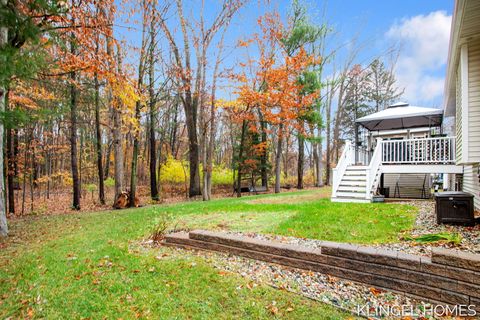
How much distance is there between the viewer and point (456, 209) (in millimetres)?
4781

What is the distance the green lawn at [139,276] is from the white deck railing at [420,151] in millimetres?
3356

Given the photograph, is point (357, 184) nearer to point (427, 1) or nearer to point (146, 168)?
point (427, 1)

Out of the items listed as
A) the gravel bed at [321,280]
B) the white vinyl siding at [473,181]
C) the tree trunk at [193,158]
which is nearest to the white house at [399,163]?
the white vinyl siding at [473,181]

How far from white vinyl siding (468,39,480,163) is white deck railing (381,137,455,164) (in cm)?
292

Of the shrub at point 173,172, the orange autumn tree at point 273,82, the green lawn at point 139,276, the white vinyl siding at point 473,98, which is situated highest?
the orange autumn tree at point 273,82

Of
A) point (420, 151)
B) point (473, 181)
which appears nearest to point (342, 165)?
point (420, 151)

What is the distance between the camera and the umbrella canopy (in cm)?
934

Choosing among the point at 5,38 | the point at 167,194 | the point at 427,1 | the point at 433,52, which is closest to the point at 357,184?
the point at 5,38

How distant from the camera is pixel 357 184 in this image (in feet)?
27.0

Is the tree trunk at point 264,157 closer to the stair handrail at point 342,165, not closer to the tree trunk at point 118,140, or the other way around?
the stair handrail at point 342,165

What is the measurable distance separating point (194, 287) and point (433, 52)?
84.5 ft

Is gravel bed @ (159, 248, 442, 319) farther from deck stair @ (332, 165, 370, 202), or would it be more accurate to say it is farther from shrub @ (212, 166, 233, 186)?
shrub @ (212, 166, 233, 186)

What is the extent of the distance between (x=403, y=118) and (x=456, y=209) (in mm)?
6158

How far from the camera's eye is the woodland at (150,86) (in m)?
6.62
